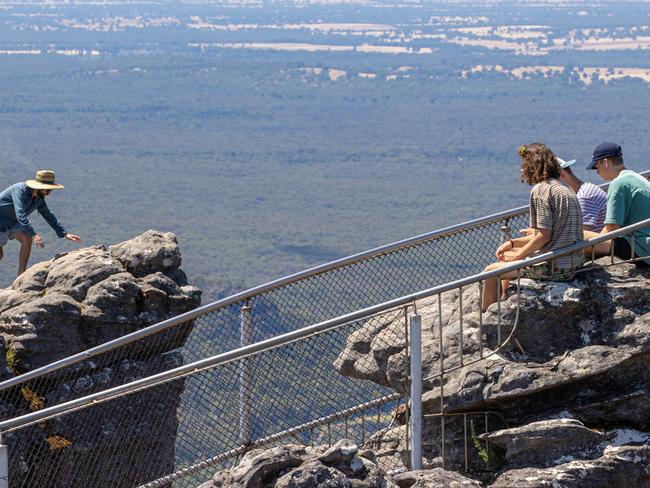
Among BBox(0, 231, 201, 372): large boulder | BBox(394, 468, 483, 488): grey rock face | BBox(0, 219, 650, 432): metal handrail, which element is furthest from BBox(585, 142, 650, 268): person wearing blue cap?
BBox(0, 231, 201, 372): large boulder

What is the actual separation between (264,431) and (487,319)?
5.97ft

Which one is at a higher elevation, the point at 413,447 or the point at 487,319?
the point at 487,319

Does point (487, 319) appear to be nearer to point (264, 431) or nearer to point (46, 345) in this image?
point (264, 431)

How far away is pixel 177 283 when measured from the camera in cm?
1541

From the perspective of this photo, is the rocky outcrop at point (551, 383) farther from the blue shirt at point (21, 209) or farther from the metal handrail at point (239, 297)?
the blue shirt at point (21, 209)

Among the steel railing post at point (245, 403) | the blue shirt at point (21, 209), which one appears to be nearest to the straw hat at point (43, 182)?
the blue shirt at point (21, 209)

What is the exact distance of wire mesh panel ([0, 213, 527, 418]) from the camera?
477 inches

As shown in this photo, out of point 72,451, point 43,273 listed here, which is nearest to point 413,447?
point 72,451

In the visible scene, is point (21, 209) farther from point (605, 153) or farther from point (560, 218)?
point (560, 218)

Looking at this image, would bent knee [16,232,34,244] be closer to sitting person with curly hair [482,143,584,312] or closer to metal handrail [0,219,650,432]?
metal handrail [0,219,650,432]

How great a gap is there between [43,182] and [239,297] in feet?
18.8

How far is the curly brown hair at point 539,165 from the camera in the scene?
10.3 meters

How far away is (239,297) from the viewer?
11.2 metres

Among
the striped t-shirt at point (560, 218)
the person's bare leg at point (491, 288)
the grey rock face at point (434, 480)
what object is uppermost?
the striped t-shirt at point (560, 218)
